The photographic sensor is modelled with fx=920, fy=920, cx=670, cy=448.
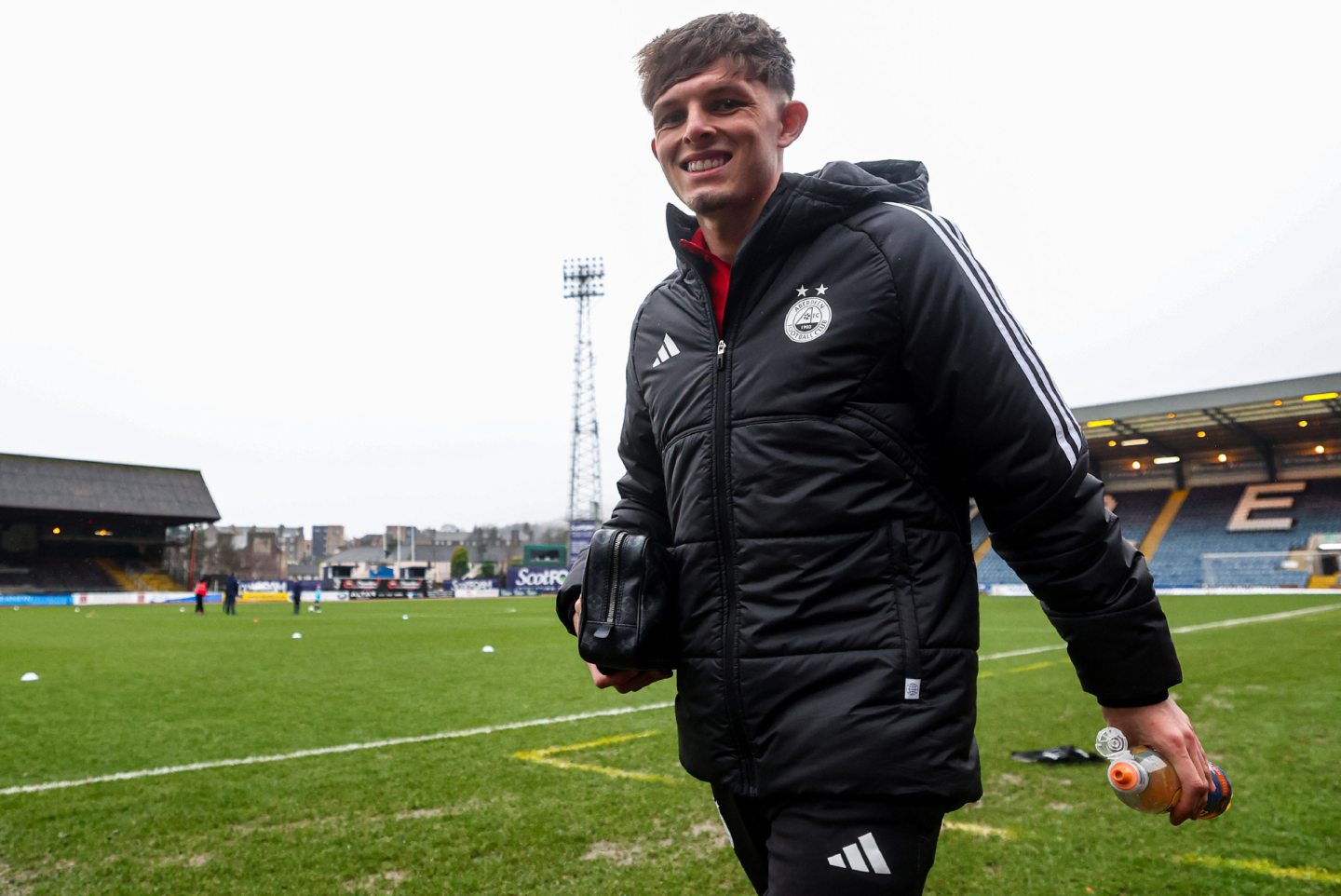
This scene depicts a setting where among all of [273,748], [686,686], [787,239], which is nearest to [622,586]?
[686,686]

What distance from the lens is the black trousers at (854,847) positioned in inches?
54.8

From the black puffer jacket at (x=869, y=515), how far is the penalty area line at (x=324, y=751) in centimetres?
531

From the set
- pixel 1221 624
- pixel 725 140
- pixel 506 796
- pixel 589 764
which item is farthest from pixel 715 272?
pixel 1221 624

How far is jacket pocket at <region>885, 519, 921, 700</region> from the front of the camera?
1.44 m

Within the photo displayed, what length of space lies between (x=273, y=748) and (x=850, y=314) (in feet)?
20.4

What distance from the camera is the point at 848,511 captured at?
150 cm

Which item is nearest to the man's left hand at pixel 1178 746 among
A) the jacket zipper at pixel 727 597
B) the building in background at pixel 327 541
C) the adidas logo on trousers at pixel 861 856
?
the adidas logo on trousers at pixel 861 856

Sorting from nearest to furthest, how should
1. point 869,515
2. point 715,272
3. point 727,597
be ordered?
point 869,515, point 727,597, point 715,272

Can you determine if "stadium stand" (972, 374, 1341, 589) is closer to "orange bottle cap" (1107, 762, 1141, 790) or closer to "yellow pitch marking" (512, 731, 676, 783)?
"yellow pitch marking" (512, 731, 676, 783)

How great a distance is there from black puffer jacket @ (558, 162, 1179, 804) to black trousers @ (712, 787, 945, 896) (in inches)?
1.6

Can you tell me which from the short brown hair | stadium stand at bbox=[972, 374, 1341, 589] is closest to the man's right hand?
the short brown hair

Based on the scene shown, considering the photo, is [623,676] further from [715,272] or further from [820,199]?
[820,199]

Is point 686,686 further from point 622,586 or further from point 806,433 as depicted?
point 806,433

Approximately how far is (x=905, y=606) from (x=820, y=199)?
29.1 inches
